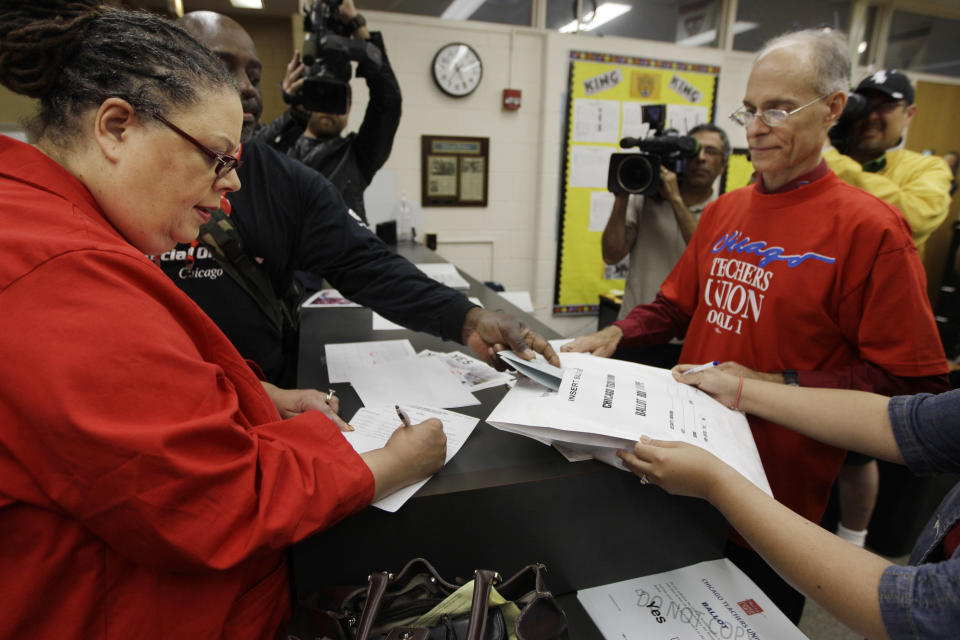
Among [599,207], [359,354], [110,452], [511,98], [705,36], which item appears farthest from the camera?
[705,36]

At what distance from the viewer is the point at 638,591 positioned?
2.75 feet

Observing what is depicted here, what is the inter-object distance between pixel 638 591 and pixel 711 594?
11cm

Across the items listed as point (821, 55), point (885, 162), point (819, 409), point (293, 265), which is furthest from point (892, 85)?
point (293, 265)

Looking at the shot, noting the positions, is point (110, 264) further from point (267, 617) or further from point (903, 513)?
point (903, 513)

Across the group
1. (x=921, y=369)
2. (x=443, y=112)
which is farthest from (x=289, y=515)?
(x=443, y=112)

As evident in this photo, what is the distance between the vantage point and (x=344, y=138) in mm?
2375

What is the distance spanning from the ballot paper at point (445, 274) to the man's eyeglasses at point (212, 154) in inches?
53.5

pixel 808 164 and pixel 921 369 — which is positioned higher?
pixel 808 164

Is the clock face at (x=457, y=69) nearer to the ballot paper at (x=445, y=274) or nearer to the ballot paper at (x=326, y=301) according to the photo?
the ballot paper at (x=445, y=274)

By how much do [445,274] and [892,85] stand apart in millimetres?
1788

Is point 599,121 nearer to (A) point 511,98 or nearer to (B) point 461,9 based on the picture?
(A) point 511,98

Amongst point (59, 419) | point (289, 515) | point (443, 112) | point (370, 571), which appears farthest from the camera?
point (443, 112)

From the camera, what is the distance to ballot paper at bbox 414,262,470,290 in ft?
7.16

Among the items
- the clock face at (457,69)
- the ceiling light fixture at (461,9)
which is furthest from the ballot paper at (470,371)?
the ceiling light fixture at (461,9)
